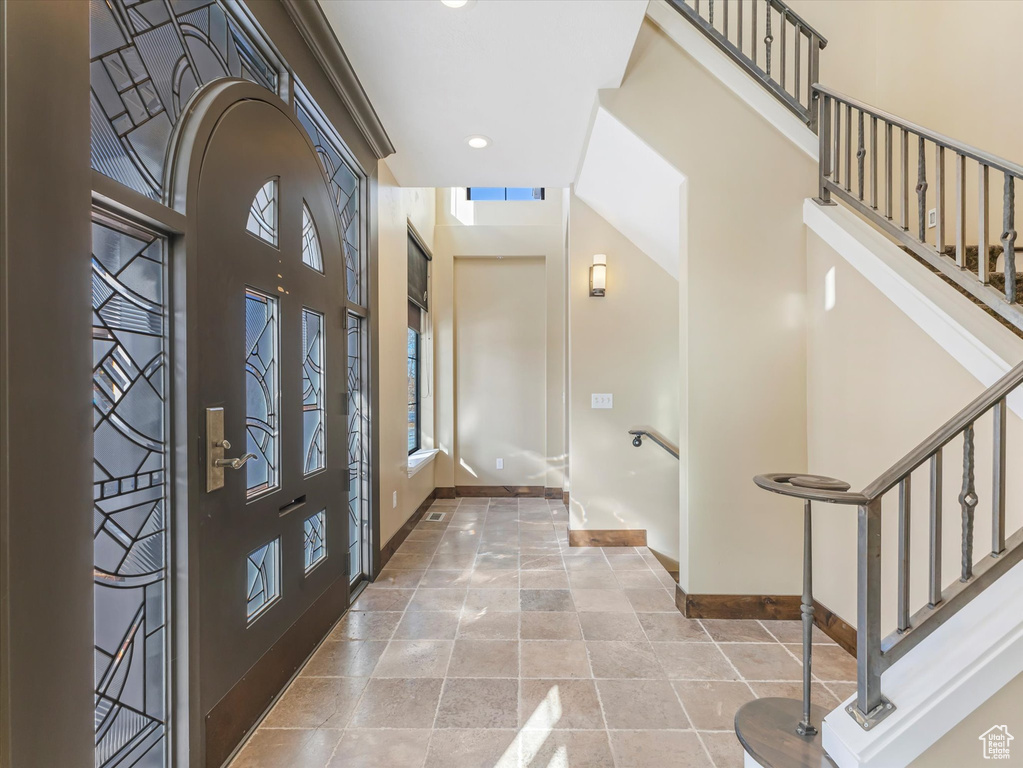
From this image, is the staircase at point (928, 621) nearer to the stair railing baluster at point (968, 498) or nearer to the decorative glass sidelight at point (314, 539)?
the stair railing baluster at point (968, 498)

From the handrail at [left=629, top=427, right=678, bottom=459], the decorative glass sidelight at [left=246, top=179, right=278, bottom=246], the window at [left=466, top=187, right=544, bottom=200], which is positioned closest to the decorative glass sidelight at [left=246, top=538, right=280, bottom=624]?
the decorative glass sidelight at [left=246, top=179, right=278, bottom=246]

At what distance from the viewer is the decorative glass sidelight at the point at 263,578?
1733 mm

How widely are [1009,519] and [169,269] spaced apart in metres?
2.61

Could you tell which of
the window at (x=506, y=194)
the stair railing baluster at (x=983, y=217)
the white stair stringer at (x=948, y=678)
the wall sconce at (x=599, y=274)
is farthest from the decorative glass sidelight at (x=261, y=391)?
the window at (x=506, y=194)

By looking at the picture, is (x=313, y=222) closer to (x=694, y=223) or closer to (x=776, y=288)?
(x=694, y=223)

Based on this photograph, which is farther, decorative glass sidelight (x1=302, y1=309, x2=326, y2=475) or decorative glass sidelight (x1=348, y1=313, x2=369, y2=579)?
decorative glass sidelight (x1=348, y1=313, x2=369, y2=579)

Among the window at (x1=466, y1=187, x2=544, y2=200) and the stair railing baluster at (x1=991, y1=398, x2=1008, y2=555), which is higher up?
the window at (x1=466, y1=187, x2=544, y2=200)

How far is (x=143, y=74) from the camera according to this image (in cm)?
127

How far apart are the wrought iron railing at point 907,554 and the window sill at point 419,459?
3368mm

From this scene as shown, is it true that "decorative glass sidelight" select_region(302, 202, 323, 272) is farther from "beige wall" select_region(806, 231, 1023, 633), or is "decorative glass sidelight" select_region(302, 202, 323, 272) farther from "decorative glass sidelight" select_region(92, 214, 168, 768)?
"beige wall" select_region(806, 231, 1023, 633)

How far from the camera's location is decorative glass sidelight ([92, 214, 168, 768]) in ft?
3.77

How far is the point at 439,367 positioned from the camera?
5.41m

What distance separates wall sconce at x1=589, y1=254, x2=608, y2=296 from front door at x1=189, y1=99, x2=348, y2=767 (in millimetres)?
1922

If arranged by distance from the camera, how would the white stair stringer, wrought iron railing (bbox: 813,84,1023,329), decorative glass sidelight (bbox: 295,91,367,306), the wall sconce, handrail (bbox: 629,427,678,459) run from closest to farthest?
the white stair stringer, wrought iron railing (bbox: 813,84,1023,329), decorative glass sidelight (bbox: 295,91,367,306), handrail (bbox: 629,427,678,459), the wall sconce
